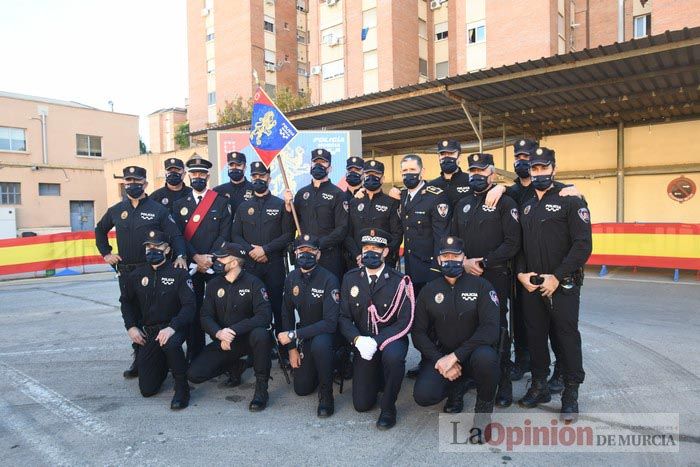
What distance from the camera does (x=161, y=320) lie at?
464cm

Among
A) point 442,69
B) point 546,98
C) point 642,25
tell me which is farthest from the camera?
point 442,69

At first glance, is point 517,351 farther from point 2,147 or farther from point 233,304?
point 2,147

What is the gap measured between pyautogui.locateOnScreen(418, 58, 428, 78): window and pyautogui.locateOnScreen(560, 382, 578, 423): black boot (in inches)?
1127

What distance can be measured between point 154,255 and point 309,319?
1600 millimetres

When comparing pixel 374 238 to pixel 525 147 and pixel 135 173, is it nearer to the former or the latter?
pixel 525 147

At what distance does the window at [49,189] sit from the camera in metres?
30.7

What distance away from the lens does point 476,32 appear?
2400cm

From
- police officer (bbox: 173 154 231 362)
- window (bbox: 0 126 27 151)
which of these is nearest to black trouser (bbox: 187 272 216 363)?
police officer (bbox: 173 154 231 362)

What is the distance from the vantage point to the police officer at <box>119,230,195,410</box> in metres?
4.41

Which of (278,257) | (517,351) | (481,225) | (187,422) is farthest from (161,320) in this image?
(517,351)

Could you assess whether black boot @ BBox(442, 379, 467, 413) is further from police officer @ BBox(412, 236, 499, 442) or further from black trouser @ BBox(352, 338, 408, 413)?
black trouser @ BBox(352, 338, 408, 413)

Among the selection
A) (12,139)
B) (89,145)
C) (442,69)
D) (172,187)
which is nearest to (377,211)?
(172,187)

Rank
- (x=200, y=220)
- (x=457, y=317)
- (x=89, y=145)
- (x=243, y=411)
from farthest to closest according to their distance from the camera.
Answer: (x=89, y=145)
(x=200, y=220)
(x=243, y=411)
(x=457, y=317)

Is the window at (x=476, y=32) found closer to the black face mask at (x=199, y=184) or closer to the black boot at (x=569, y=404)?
the black face mask at (x=199, y=184)
